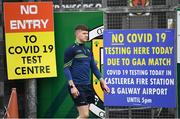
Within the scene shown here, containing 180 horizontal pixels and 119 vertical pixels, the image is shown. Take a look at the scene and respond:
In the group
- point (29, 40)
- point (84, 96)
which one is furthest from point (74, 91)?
point (29, 40)

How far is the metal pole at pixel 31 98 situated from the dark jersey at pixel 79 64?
780 millimetres

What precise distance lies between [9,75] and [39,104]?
1002 mm

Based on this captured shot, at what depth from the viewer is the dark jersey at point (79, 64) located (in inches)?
362

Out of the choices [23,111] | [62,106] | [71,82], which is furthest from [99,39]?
[23,111]

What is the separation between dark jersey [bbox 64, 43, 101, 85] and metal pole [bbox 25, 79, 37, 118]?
78 centimetres

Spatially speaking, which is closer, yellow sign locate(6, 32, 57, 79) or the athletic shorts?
yellow sign locate(6, 32, 57, 79)

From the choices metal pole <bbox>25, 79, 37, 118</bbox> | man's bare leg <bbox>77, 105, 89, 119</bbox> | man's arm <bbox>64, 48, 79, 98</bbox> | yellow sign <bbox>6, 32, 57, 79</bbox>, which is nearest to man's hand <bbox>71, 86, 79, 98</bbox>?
man's arm <bbox>64, 48, 79, 98</bbox>

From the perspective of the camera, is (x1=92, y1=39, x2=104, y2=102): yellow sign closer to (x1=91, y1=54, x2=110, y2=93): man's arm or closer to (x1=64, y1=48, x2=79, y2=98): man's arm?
(x1=91, y1=54, x2=110, y2=93): man's arm

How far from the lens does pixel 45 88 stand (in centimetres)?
943

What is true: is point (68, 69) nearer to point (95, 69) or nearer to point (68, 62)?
point (68, 62)

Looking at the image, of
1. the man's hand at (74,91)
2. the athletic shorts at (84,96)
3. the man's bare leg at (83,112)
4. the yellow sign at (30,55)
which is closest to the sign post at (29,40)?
the yellow sign at (30,55)

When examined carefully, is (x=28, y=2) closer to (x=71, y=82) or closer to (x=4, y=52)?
(x=4, y=52)

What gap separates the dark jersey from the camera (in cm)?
920

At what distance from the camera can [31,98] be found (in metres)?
9.27
